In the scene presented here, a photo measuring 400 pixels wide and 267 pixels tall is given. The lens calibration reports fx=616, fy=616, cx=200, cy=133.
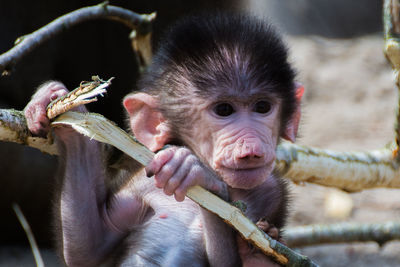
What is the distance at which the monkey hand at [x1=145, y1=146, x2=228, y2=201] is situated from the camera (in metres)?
2.09

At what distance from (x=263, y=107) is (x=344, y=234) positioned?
1.84 metres

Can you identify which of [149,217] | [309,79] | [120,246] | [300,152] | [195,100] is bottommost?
[120,246]

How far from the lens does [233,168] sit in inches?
95.9

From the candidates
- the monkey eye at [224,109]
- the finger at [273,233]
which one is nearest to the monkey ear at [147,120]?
the monkey eye at [224,109]

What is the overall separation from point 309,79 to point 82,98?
6.83m

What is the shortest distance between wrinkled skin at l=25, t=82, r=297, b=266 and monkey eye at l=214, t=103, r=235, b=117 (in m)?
0.01

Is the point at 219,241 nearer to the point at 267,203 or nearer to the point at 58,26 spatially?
the point at 267,203

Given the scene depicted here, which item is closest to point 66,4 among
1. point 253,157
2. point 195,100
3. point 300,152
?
point 300,152

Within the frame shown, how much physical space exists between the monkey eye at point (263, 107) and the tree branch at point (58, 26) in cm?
103

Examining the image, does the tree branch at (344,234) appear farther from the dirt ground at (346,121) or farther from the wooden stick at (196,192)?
the wooden stick at (196,192)

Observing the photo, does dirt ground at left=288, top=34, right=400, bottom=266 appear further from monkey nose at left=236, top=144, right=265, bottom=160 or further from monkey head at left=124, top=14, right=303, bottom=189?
monkey nose at left=236, top=144, right=265, bottom=160

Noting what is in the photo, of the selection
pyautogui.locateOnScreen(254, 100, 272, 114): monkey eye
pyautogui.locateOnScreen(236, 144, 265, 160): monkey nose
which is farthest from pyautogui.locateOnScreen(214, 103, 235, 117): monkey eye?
pyautogui.locateOnScreen(236, 144, 265, 160): monkey nose

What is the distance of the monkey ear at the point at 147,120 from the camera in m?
2.74

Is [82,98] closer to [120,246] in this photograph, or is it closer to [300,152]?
[120,246]
